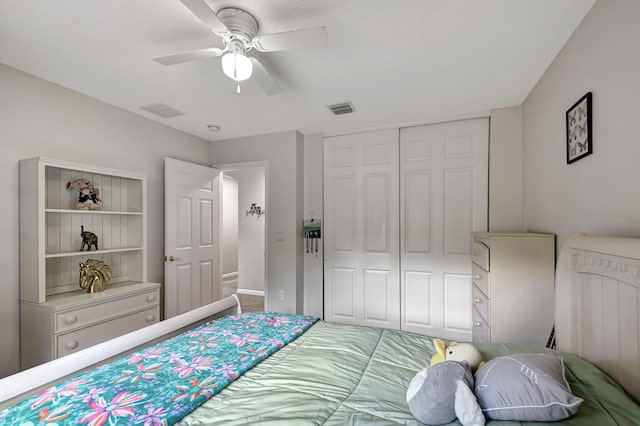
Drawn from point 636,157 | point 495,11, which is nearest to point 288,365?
point 636,157

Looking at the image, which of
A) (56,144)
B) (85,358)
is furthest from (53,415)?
(56,144)

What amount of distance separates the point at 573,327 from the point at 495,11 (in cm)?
162

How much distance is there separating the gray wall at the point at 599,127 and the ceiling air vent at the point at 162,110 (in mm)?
3138

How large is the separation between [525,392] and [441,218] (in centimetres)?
234

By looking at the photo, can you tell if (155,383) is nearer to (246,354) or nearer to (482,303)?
(246,354)

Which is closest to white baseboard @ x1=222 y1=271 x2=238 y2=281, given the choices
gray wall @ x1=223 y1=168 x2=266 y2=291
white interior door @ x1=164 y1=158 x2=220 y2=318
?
gray wall @ x1=223 y1=168 x2=266 y2=291

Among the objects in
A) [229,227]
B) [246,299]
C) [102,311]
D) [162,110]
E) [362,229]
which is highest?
[162,110]

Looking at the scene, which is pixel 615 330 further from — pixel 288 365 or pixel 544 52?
pixel 544 52

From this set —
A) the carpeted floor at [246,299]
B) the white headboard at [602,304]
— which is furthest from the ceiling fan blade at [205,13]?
the carpeted floor at [246,299]

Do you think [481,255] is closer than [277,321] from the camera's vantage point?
No

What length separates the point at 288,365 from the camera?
1312 mm

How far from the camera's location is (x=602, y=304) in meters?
1.16

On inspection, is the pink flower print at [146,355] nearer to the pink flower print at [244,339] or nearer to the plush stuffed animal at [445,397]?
the pink flower print at [244,339]

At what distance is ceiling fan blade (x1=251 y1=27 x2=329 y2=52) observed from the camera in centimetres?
136
